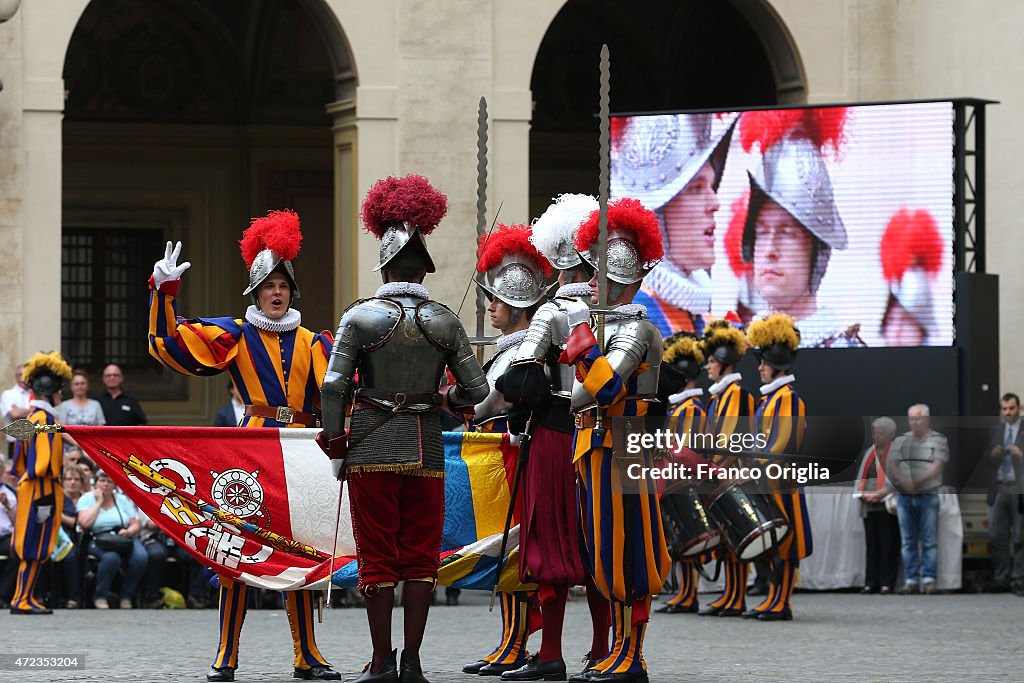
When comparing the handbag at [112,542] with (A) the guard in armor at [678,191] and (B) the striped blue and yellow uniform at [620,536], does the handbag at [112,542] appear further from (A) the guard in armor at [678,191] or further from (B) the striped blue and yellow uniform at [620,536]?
(B) the striped blue and yellow uniform at [620,536]

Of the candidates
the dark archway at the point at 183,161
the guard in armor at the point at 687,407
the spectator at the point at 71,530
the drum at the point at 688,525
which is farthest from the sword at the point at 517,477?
the dark archway at the point at 183,161

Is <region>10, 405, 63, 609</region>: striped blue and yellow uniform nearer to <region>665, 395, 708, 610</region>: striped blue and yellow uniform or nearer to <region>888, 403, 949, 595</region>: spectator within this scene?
<region>665, 395, 708, 610</region>: striped blue and yellow uniform

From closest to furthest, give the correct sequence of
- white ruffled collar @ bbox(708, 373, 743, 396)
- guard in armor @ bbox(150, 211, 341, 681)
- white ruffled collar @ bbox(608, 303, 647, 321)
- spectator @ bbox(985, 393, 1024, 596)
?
1. white ruffled collar @ bbox(608, 303, 647, 321)
2. guard in armor @ bbox(150, 211, 341, 681)
3. white ruffled collar @ bbox(708, 373, 743, 396)
4. spectator @ bbox(985, 393, 1024, 596)

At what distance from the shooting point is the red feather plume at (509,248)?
33.9ft

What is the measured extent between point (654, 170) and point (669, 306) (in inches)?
47.3

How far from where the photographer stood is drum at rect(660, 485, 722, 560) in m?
14.1

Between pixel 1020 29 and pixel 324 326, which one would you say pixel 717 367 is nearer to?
pixel 1020 29

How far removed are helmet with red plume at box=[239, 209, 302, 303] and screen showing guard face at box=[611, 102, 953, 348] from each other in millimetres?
8354

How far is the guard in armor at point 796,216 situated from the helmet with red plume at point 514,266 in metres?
8.31

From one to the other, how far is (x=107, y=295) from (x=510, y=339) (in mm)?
15802

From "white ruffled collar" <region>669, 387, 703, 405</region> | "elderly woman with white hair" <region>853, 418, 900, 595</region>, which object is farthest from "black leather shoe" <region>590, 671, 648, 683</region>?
"elderly woman with white hair" <region>853, 418, 900, 595</region>

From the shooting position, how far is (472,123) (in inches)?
767

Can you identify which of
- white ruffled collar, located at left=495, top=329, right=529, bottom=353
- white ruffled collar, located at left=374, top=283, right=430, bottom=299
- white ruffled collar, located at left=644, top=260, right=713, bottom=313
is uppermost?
white ruffled collar, located at left=644, top=260, right=713, bottom=313

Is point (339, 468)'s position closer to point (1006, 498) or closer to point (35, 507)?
point (35, 507)
